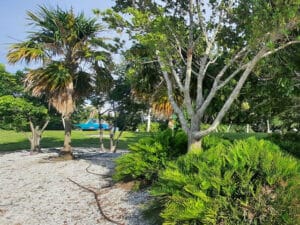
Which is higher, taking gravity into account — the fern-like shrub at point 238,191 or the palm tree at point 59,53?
the palm tree at point 59,53

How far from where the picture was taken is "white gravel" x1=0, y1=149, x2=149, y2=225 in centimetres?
632

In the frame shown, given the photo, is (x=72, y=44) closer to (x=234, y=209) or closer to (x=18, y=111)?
(x=18, y=111)

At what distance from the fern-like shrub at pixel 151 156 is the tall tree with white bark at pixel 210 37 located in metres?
0.66

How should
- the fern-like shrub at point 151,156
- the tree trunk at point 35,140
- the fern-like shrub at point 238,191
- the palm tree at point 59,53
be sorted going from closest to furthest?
the fern-like shrub at point 238,191 → the fern-like shrub at point 151,156 → the palm tree at point 59,53 → the tree trunk at point 35,140

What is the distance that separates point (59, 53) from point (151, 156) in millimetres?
6683

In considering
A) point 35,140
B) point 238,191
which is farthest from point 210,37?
Result: point 35,140

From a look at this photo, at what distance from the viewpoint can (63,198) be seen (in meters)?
7.62

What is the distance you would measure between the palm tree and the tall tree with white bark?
15.5 ft

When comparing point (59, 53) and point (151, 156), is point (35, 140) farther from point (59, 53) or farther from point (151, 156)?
point (151, 156)

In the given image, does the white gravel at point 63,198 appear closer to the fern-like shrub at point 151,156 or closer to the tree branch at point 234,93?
the fern-like shrub at point 151,156

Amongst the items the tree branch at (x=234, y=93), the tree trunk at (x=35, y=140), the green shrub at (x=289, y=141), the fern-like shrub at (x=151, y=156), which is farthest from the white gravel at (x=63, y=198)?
the tree trunk at (x=35, y=140)

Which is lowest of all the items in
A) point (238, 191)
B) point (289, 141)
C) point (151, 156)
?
point (238, 191)

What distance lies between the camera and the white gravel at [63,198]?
6316mm

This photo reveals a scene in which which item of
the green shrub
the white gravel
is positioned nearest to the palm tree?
the white gravel
